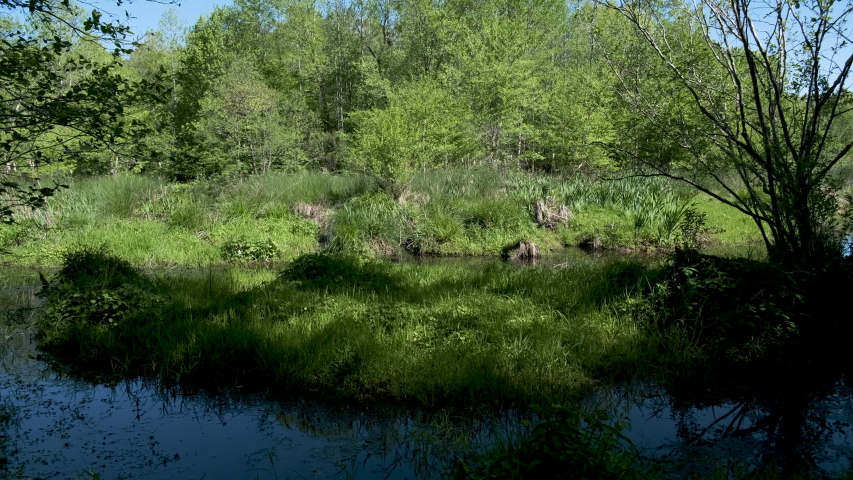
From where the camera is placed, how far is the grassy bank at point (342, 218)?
40.1ft

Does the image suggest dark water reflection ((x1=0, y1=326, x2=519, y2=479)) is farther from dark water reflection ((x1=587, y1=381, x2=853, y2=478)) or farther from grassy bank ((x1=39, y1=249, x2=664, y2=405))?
dark water reflection ((x1=587, y1=381, x2=853, y2=478))

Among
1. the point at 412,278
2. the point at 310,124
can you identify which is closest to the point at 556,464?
the point at 412,278

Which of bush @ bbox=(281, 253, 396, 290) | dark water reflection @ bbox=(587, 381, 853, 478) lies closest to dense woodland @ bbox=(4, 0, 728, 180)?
bush @ bbox=(281, 253, 396, 290)

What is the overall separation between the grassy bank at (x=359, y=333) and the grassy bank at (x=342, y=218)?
4.63 metres

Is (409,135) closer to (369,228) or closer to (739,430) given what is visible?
(369,228)

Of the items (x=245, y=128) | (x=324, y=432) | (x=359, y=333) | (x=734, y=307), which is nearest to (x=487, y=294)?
(x=359, y=333)

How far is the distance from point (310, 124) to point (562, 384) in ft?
86.5

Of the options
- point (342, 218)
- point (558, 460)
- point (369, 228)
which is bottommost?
point (558, 460)

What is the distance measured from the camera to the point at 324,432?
4.62m

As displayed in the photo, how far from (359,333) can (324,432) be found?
150 cm

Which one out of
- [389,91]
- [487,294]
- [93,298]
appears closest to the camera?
[93,298]

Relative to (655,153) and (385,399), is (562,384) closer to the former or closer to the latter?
(385,399)

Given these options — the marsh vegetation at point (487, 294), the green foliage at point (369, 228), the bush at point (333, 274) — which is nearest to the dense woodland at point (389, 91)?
the marsh vegetation at point (487, 294)

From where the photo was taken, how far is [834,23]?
556 cm
